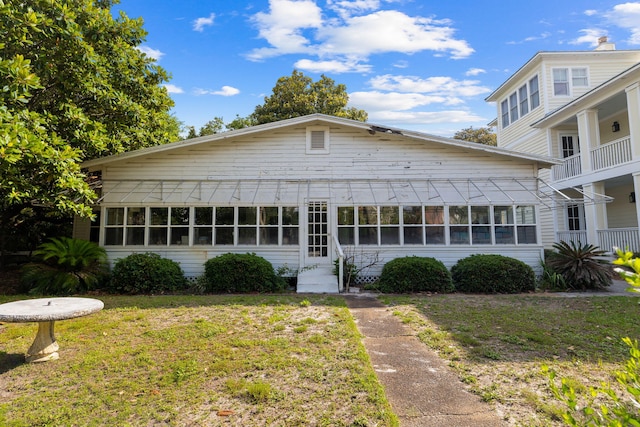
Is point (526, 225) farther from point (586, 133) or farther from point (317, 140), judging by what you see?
point (317, 140)

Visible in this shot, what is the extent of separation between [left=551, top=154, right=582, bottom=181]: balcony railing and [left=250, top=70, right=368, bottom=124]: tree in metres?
13.6

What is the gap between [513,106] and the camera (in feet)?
63.3

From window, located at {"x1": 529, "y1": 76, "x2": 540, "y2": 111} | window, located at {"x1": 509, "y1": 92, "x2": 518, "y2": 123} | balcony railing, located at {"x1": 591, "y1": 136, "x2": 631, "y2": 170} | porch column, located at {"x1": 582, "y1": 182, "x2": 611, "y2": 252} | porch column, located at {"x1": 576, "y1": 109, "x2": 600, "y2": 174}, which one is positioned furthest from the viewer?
window, located at {"x1": 509, "y1": 92, "x2": 518, "y2": 123}

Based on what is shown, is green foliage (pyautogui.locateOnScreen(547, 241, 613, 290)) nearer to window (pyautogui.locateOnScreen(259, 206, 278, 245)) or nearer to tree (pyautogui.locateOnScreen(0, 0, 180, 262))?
window (pyautogui.locateOnScreen(259, 206, 278, 245))

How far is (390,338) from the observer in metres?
5.36

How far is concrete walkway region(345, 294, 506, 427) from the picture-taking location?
309 cm

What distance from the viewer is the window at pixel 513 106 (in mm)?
19016

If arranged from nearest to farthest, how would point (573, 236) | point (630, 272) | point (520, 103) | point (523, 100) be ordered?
point (630, 272)
point (573, 236)
point (523, 100)
point (520, 103)

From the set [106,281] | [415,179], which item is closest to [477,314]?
[415,179]

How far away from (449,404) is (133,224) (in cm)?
1090

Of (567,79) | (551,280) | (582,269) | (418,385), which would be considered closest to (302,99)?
(567,79)

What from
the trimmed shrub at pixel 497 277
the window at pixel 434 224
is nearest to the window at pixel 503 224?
the trimmed shrub at pixel 497 277

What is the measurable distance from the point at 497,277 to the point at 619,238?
7.11 m

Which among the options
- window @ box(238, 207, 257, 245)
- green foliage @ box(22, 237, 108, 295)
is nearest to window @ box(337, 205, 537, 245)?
window @ box(238, 207, 257, 245)
